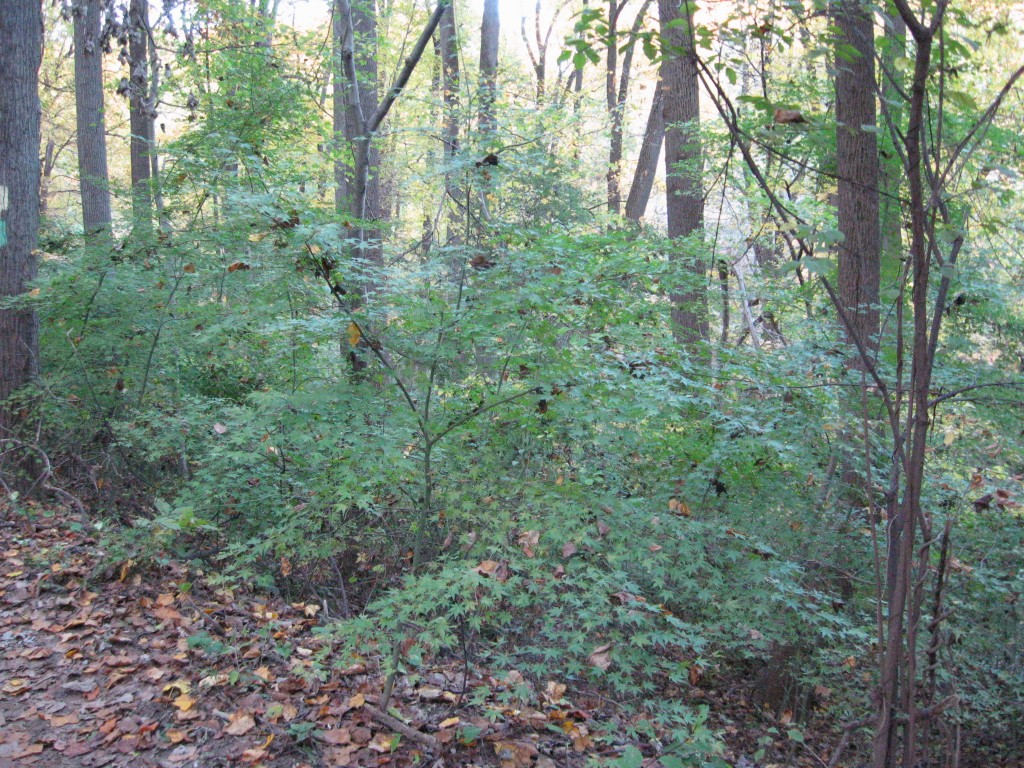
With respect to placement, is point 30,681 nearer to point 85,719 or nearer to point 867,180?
point 85,719

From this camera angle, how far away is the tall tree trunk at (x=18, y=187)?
6391 mm

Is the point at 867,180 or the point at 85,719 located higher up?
the point at 867,180

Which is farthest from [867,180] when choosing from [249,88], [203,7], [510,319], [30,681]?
[203,7]

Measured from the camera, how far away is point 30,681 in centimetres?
369

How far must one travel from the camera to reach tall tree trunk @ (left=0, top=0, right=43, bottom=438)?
6391 millimetres

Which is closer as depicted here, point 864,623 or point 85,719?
point 85,719

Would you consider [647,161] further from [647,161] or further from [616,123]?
[616,123]

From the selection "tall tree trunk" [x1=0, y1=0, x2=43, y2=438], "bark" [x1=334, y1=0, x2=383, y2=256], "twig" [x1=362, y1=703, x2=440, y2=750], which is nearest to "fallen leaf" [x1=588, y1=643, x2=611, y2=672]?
"twig" [x1=362, y1=703, x2=440, y2=750]

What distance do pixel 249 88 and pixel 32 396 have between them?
4294mm

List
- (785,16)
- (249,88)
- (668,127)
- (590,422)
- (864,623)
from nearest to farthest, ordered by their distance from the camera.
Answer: (785,16), (590,422), (864,623), (249,88), (668,127)

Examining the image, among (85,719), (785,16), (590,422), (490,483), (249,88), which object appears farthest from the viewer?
(249,88)

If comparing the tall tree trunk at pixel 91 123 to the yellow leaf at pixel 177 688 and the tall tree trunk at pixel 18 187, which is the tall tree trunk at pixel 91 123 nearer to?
the tall tree trunk at pixel 18 187

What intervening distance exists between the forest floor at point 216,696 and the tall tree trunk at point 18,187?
240 centimetres

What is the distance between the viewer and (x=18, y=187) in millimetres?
6508
